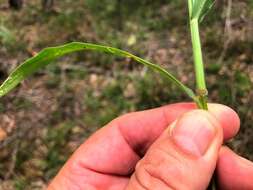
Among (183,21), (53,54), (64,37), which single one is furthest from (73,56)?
(53,54)

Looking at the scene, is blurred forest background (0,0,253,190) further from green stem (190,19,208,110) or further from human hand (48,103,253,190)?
green stem (190,19,208,110)

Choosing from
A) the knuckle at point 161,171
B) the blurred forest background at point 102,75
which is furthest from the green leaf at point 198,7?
the blurred forest background at point 102,75

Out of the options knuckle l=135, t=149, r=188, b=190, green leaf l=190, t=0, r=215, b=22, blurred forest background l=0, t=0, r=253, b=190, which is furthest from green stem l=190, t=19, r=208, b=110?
blurred forest background l=0, t=0, r=253, b=190

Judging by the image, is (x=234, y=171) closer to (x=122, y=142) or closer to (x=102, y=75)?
(x=122, y=142)

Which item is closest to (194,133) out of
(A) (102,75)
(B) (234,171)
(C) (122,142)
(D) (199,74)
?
(D) (199,74)

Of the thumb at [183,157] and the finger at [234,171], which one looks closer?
the thumb at [183,157]

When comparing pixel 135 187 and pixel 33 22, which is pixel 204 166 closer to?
pixel 135 187

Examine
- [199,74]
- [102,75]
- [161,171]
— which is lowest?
[102,75]

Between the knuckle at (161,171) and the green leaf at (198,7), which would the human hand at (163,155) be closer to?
the knuckle at (161,171)
